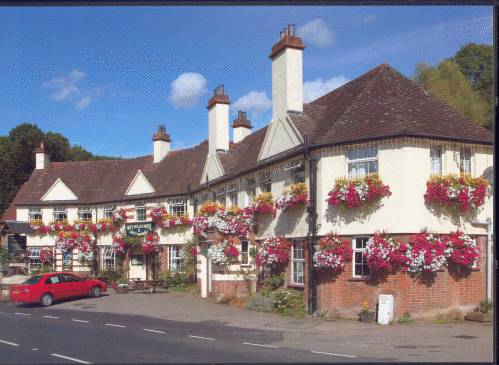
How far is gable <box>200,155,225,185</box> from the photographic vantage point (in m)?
30.0

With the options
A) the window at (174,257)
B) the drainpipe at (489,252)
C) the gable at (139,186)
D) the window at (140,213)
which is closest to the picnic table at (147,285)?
the window at (174,257)

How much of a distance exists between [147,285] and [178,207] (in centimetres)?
540

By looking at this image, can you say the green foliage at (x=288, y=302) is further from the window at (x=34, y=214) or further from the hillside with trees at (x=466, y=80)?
the window at (x=34, y=214)

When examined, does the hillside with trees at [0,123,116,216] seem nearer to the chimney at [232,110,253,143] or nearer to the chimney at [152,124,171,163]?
the chimney at [152,124,171,163]

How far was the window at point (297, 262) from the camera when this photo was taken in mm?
21816

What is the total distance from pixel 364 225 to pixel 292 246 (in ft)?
12.7

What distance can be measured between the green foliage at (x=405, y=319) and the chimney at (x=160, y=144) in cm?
2423

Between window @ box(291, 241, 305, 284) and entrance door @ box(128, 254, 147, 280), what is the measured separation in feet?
53.0

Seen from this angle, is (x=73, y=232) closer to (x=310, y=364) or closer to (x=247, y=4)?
(x=310, y=364)

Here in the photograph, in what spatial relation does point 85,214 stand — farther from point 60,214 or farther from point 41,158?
point 41,158

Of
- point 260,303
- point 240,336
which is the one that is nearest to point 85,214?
point 260,303

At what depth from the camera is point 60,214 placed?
40625 mm

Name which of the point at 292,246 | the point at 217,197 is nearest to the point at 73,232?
the point at 217,197

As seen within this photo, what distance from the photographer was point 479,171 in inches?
790
